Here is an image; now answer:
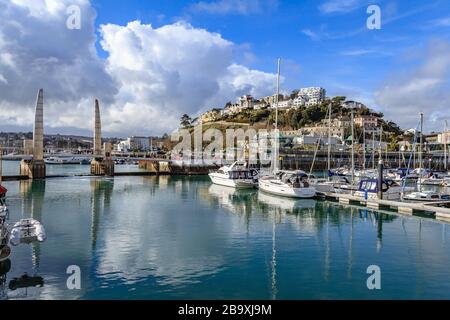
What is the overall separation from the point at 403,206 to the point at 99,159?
69.5 m

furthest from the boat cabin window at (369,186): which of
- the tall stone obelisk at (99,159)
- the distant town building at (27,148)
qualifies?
the distant town building at (27,148)

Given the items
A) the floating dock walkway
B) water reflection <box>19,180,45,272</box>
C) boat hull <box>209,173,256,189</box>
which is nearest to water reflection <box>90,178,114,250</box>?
water reflection <box>19,180,45,272</box>

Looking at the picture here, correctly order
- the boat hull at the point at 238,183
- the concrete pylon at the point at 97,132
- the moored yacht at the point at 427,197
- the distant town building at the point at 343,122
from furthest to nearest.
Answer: the distant town building at the point at 343,122
the concrete pylon at the point at 97,132
the boat hull at the point at 238,183
the moored yacht at the point at 427,197

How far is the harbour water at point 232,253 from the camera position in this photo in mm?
15906

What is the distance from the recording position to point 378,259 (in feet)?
68.9

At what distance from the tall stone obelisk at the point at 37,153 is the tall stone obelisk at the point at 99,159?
1362 centimetres

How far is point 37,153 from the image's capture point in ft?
252

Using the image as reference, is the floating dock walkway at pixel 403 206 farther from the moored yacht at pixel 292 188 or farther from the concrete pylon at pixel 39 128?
the concrete pylon at pixel 39 128

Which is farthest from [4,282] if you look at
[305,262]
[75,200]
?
[75,200]

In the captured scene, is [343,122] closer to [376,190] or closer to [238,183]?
[238,183]

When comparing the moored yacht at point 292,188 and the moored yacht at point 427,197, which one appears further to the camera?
the moored yacht at point 292,188

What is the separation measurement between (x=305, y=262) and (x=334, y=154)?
11432 centimetres
